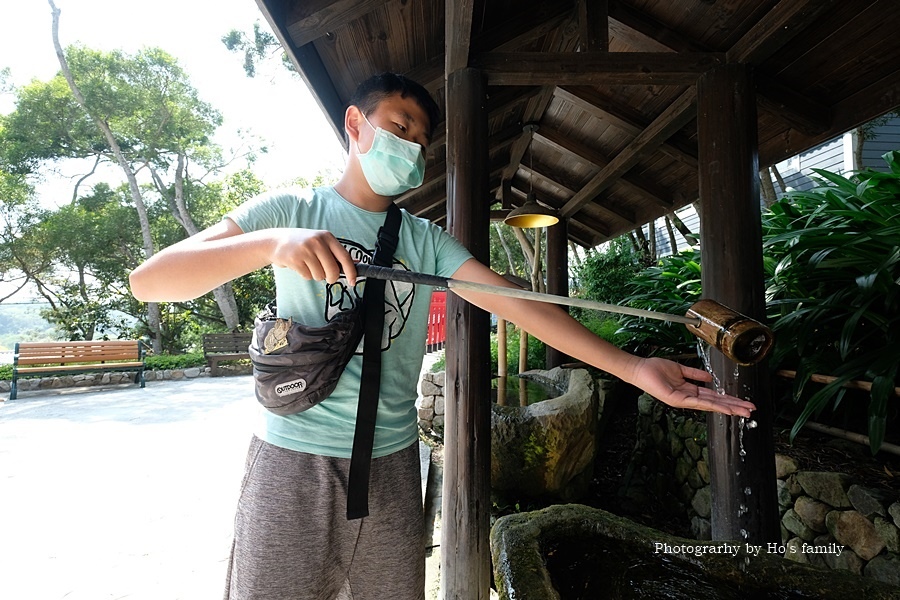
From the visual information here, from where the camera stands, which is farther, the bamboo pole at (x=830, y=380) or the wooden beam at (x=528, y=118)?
the wooden beam at (x=528, y=118)

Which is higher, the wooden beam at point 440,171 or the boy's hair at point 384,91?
the wooden beam at point 440,171

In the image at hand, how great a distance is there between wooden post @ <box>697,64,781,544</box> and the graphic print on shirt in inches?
81.9

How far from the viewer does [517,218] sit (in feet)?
17.4

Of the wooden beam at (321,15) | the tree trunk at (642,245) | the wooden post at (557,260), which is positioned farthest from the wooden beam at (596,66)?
the tree trunk at (642,245)

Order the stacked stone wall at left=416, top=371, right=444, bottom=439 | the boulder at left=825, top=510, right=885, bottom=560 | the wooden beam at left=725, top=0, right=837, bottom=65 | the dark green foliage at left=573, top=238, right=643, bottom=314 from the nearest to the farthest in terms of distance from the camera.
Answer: the boulder at left=825, top=510, right=885, bottom=560 < the wooden beam at left=725, top=0, right=837, bottom=65 < the stacked stone wall at left=416, top=371, right=444, bottom=439 < the dark green foliage at left=573, top=238, right=643, bottom=314

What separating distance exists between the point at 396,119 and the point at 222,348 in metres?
11.6

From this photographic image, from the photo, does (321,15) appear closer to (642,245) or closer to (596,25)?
(596,25)

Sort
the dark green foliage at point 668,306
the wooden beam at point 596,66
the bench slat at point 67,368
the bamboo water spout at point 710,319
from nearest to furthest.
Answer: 1. the bamboo water spout at point 710,319
2. the wooden beam at point 596,66
3. the dark green foliage at point 668,306
4. the bench slat at point 67,368

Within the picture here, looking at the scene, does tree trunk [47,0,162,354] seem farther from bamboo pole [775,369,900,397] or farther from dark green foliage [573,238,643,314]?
bamboo pole [775,369,900,397]

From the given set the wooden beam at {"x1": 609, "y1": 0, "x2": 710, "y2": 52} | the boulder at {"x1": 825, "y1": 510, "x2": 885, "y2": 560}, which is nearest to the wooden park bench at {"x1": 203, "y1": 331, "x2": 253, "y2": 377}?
the wooden beam at {"x1": 609, "y1": 0, "x2": 710, "y2": 52}

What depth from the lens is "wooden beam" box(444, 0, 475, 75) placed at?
2322 mm

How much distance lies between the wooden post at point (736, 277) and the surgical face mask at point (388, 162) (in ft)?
6.80

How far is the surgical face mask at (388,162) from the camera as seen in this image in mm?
1347

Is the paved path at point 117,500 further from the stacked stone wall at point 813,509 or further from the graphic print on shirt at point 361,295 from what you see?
the stacked stone wall at point 813,509
